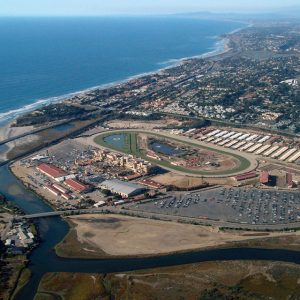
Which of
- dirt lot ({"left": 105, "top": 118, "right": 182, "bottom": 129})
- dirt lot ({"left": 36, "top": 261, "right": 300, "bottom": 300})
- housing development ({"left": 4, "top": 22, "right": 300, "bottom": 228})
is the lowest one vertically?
dirt lot ({"left": 105, "top": 118, "right": 182, "bottom": 129})

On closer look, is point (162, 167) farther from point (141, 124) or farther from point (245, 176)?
point (141, 124)

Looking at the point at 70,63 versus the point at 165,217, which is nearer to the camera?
the point at 165,217

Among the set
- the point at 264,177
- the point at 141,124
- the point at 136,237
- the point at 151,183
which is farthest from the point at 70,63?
the point at 136,237

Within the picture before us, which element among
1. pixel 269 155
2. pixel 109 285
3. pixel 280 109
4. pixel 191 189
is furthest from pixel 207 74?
pixel 109 285

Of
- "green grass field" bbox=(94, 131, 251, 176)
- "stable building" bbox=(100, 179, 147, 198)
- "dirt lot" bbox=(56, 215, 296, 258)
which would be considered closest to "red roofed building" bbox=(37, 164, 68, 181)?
"stable building" bbox=(100, 179, 147, 198)

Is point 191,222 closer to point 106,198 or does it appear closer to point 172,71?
point 106,198

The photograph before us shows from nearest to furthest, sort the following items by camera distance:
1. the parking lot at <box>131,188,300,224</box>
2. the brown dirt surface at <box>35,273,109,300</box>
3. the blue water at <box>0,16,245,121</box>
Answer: the brown dirt surface at <box>35,273,109,300</box>
the parking lot at <box>131,188,300,224</box>
the blue water at <box>0,16,245,121</box>

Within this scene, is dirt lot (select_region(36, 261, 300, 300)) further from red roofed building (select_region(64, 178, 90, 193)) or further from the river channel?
red roofed building (select_region(64, 178, 90, 193))
